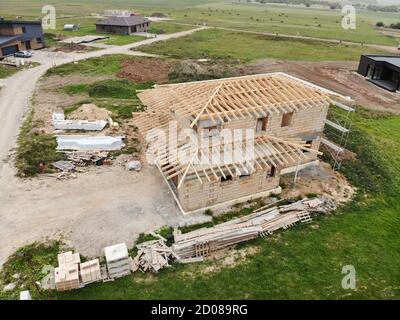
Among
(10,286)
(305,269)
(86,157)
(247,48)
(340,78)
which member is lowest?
(10,286)

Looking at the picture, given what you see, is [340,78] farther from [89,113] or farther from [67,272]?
[67,272]

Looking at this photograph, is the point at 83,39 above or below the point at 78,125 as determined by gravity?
above

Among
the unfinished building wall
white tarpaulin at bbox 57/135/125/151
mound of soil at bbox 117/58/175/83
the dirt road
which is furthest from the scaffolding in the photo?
mound of soil at bbox 117/58/175/83

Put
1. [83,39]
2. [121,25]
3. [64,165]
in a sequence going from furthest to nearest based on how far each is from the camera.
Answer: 1. [121,25]
2. [83,39]
3. [64,165]

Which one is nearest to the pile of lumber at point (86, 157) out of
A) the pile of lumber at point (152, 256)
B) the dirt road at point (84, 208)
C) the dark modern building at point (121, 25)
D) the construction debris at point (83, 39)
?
the dirt road at point (84, 208)

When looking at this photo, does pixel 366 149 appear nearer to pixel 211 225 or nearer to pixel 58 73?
pixel 211 225

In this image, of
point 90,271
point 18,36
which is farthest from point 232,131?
point 18,36

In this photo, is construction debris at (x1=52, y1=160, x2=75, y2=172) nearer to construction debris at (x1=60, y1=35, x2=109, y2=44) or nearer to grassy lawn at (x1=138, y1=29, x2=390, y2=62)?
grassy lawn at (x1=138, y1=29, x2=390, y2=62)
